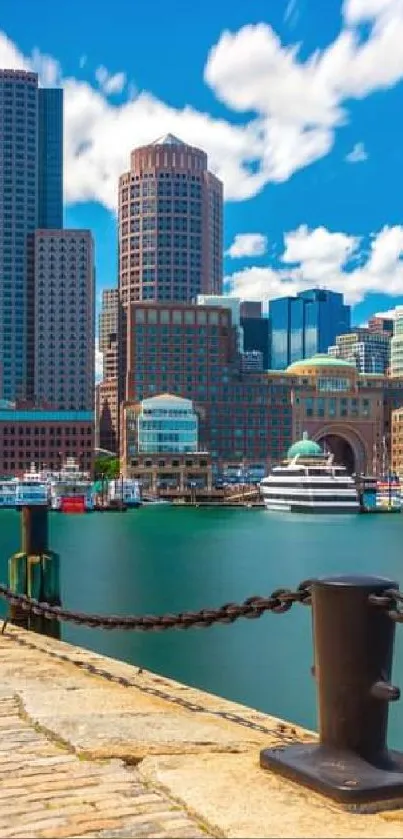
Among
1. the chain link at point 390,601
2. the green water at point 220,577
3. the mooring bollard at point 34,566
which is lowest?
the green water at point 220,577

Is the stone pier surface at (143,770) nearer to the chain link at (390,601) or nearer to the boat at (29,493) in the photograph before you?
the chain link at (390,601)

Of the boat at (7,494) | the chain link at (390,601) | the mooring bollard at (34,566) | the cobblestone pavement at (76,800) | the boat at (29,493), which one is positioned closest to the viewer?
the cobblestone pavement at (76,800)

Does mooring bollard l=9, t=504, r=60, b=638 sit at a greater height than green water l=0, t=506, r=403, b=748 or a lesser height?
greater

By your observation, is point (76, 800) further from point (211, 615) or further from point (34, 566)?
point (34, 566)

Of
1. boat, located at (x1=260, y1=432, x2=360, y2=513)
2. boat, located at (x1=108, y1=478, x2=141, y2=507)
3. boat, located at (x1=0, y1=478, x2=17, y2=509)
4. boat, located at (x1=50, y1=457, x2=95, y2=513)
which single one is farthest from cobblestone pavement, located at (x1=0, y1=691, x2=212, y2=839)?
boat, located at (x1=108, y1=478, x2=141, y2=507)

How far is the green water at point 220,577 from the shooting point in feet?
105

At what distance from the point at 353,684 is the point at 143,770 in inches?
65.1

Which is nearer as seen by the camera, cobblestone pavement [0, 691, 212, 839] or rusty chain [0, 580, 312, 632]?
cobblestone pavement [0, 691, 212, 839]

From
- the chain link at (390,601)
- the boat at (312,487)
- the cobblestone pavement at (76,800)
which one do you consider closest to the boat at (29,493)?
the boat at (312,487)

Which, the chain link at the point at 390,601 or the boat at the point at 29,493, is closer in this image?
the chain link at the point at 390,601

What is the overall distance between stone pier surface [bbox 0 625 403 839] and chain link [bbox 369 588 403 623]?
3.64ft

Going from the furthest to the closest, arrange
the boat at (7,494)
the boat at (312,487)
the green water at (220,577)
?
1. the boat at (7,494)
2. the boat at (312,487)
3. the green water at (220,577)

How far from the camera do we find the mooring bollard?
20594 millimetres

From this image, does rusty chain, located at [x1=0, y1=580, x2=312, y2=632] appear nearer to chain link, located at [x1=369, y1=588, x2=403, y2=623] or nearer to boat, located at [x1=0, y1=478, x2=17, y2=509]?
chain link, located at [x1=369, y1=588, x2=403, y2=623]
